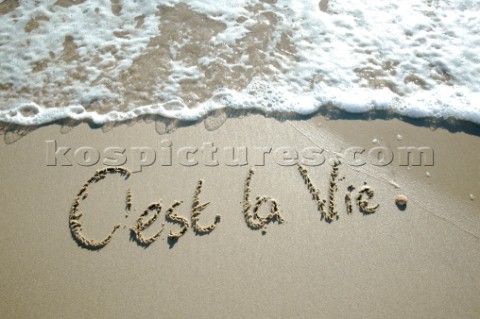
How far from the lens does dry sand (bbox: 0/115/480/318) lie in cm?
211

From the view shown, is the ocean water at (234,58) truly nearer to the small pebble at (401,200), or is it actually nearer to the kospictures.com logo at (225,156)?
the kospictures.com logo at (225,156)

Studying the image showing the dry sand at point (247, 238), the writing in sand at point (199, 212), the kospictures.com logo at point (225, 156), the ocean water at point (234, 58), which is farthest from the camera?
the ocean water at point (234, 58)

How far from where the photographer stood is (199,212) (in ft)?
7.89

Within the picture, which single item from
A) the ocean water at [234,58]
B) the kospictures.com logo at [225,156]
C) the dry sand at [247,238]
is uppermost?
the ocean water at [234,58]

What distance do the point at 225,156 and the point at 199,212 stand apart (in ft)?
1.25

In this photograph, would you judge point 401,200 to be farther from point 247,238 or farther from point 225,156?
point 225,156

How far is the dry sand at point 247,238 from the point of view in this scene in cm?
211

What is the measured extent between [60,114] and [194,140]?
0.88 metres

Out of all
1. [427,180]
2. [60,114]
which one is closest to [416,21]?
[427,180]

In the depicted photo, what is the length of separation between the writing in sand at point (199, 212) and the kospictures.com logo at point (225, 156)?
0.11 metres

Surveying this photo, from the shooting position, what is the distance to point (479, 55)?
3.17 metres

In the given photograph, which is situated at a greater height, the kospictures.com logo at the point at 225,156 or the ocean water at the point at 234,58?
the ocean water at the point at 234,58

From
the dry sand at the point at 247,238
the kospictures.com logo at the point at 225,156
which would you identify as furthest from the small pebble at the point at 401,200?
the kospictures.com logo at the point at 225,156

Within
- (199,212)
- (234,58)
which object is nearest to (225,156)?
(199,212)
